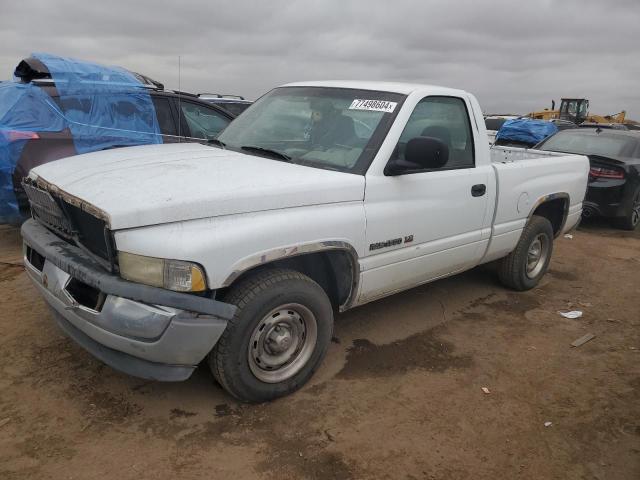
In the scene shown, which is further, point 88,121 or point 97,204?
point 88,121

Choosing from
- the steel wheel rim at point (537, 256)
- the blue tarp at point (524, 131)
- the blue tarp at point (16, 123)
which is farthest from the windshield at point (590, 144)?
the blue tarp at point (16, 123)

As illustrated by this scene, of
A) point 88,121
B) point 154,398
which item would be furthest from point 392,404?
point 88,121

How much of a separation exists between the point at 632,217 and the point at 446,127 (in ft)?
20.8

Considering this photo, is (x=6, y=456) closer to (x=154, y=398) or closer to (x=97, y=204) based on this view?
(x=154, y=398)

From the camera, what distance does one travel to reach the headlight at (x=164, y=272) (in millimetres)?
2527

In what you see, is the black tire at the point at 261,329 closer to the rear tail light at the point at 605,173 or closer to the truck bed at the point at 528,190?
the truck bed at the point at 528,190

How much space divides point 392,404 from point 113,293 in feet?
5.70

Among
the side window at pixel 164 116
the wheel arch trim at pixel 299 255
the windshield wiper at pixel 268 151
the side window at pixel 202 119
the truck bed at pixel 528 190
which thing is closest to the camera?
the wheel arch trim at pixel 299 255

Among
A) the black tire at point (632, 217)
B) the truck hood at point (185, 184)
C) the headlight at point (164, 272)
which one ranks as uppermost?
the truck hood at point (185, 184)

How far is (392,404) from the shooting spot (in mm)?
3189

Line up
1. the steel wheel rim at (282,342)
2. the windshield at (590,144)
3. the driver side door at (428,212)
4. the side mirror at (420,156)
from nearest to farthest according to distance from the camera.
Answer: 1. the steel wheel rim at (282,342)
2. the side mirror at (420,156)
3. the driver side door at (428,212)
4. the windshield at (590,144)

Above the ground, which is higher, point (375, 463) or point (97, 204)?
point (97, 204)

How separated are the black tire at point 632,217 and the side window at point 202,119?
6.60 meters

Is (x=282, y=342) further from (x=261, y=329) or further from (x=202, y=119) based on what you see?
(x=202, y=119)
